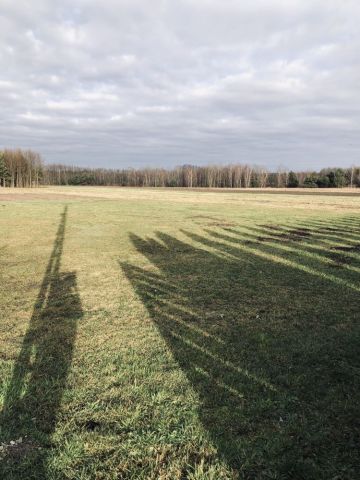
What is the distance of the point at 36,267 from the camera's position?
442 inches

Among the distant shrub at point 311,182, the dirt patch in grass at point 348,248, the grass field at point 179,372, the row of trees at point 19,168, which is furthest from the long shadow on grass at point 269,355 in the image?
the distant shrub at point 311,182

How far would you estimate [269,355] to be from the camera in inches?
216

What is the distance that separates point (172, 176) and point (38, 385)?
576ft

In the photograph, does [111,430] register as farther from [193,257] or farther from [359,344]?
[193,257]

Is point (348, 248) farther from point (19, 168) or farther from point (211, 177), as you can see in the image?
point (211, 177)

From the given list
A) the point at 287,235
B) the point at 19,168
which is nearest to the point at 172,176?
the point at 19,168

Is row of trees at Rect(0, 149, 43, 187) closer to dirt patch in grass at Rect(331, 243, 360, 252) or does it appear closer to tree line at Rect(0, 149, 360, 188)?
tree line at Rect(0, 149, 360, 188)

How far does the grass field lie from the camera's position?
11.3 feet

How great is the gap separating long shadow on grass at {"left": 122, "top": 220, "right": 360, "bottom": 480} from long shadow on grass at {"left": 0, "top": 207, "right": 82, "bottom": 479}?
5.58 feet

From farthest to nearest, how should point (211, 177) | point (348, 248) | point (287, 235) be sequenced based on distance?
point (211, 177) → point (287, 235) → point (348, 248)

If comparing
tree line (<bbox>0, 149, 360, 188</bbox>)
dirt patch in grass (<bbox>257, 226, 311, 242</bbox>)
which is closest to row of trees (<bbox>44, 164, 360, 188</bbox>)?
tree line (<bbox>0, 149, 360, 188</bbox>)

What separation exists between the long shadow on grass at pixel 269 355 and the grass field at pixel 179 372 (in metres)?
0.02

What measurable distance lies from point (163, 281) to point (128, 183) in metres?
173

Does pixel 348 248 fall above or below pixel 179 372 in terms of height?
above
